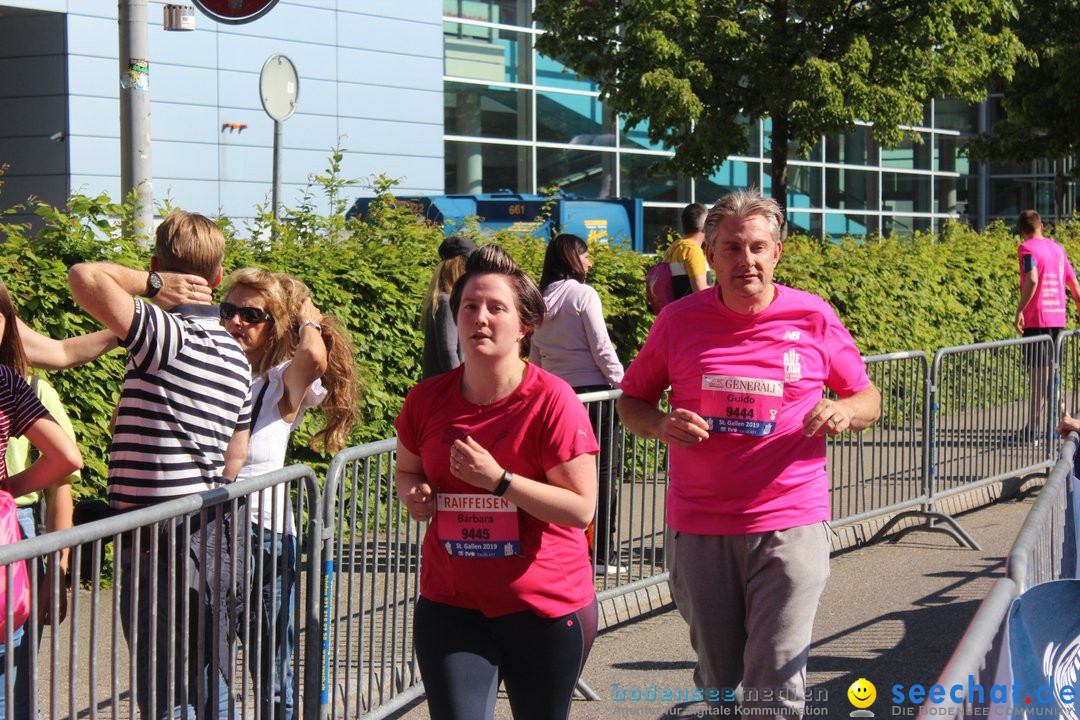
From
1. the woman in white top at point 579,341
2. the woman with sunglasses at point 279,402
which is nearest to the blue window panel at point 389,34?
the woman in white top at point 579,341

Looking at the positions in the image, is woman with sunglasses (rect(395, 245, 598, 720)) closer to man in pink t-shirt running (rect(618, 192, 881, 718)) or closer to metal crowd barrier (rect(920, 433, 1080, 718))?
man in pink t-shirt running (rect(618, 192, 881, 718))

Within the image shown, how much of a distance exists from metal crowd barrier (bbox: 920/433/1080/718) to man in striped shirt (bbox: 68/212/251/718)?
213 cm

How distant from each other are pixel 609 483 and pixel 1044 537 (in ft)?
10.5

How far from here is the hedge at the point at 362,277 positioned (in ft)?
22.9

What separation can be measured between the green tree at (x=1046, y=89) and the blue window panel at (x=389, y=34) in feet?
34.9

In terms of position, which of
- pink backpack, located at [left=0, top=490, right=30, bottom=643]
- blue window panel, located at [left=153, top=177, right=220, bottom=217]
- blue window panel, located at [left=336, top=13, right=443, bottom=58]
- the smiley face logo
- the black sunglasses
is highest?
blue window panel, located at [left=336, top=13, right=443, bottom=58]

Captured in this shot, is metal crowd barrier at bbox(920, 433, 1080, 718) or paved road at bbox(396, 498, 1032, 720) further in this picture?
paved road at bbox(396, 498, 1032, 720)

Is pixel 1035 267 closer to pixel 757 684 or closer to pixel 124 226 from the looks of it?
pixel 124 226

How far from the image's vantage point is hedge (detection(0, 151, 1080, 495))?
6.98m

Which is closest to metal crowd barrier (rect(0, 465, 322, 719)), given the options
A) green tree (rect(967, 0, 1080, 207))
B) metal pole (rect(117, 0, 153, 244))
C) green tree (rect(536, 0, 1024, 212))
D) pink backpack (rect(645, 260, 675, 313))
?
metal pole (rect(117, 0, 153, 244))

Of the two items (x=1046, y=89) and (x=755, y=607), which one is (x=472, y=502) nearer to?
(x=755, y=607)

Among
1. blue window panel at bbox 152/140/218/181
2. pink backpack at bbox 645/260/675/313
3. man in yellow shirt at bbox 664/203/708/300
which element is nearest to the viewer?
man in yellow shirt at bbox 664/203/708/300

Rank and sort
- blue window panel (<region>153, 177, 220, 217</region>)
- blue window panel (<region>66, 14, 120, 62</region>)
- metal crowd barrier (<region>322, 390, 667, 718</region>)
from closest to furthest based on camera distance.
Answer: metal crowd barrier (<region>322, 390, 667, 718</region>), blue window panel (<region>66, 14, 120, 62</region>), blue window panel (<region>153, 177, 220, 217</region>)

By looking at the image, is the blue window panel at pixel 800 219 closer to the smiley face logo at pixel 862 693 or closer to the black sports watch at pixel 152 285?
the smiley face logo at pixel 862 693
